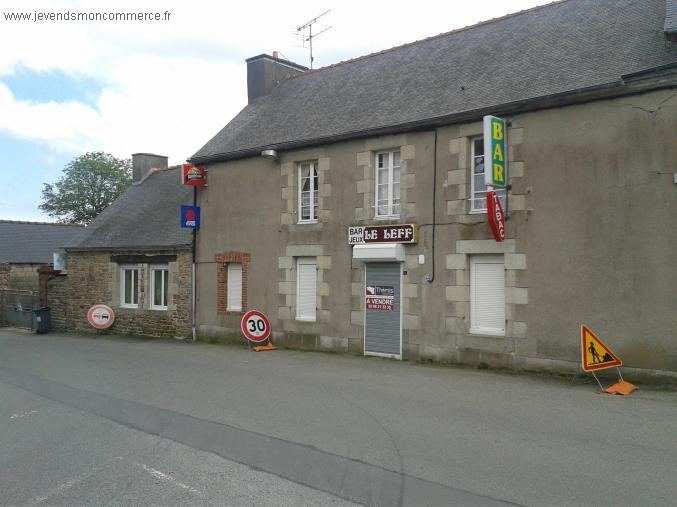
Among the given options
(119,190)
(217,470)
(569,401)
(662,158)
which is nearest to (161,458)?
(217,470)

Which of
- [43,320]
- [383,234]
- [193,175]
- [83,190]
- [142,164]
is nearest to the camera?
[383,234]

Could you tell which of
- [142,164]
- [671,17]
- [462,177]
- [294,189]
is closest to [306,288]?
[294,189]

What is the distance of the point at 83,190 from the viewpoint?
183 ft

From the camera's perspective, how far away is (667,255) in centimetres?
974

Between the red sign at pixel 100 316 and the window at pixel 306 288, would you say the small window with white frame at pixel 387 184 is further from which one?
the red sign at pixel 100 316

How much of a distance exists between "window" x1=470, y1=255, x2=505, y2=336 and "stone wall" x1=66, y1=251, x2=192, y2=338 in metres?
9.37

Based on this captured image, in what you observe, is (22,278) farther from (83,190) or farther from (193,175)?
(83,190)

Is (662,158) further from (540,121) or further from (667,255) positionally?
(540,121)

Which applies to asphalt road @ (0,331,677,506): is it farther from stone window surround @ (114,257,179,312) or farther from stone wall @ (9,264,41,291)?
stone wall @ (9,264,41,291)

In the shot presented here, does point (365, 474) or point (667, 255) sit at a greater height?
point (667, 255)

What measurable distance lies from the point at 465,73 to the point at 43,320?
17.5 m

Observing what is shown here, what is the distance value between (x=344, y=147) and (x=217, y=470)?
9.93 m

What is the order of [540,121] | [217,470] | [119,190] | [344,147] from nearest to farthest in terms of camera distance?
[217,470], [540,121], [344,147], [119,190]

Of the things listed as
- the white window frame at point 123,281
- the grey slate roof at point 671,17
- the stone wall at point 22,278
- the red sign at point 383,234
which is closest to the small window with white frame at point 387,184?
the red sign at point 383,234
